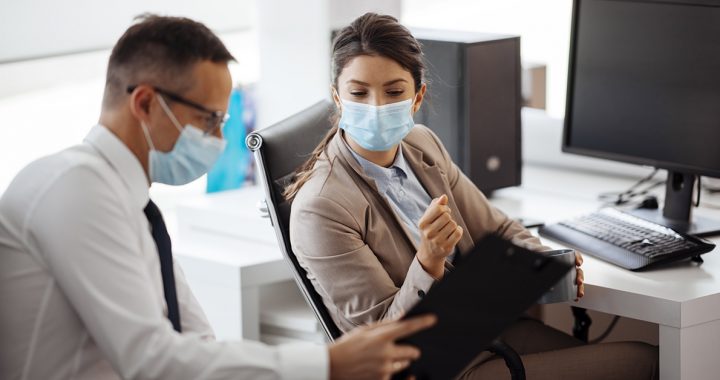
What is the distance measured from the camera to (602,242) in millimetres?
2352

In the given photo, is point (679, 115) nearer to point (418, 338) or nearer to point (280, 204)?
point (280, 204)

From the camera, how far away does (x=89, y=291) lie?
1446 mm

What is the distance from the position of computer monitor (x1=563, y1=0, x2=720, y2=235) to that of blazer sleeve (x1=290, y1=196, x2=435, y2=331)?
2.84 ft

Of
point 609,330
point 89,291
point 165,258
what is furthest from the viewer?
point 609,330

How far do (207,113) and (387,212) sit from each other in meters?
0.61

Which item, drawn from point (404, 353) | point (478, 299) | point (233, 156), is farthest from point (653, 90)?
point (233, 156)

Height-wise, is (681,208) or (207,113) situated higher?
(207,113)

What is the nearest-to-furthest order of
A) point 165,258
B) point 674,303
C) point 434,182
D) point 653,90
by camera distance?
1. point 165,258
2. point 674,303
3. point 434,182
4. point 653,90

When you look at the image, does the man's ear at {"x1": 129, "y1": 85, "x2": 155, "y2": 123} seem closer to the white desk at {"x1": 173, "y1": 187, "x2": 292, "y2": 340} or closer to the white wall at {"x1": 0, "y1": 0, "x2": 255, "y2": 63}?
the white desk at {"x1": 173, "y1": 187, "x2": 292, "y2": 340}

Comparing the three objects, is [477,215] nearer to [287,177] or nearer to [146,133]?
[287,177]

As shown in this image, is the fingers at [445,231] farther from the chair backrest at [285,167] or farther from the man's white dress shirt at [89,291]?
the man's white dress shirt at [89,291]

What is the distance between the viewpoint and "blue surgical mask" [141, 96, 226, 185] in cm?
159

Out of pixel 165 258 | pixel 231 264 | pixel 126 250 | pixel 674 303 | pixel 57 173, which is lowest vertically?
pixel 231 264

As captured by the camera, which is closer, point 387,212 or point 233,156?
point 387,212
